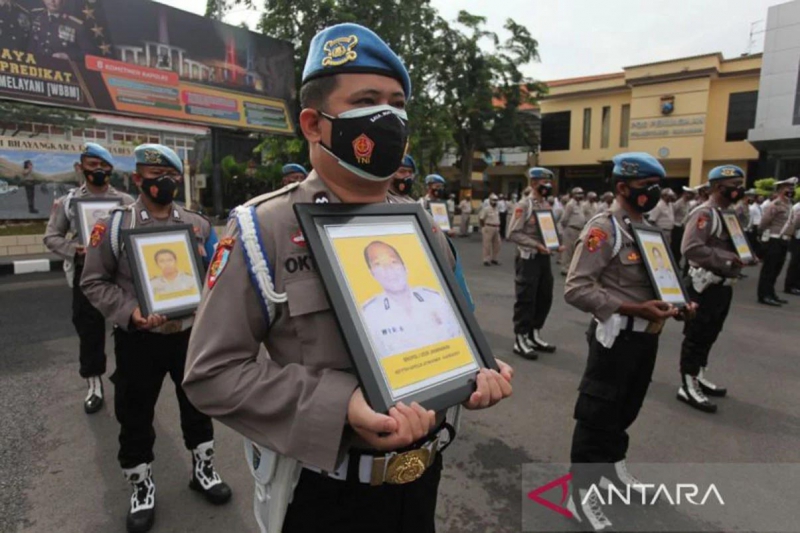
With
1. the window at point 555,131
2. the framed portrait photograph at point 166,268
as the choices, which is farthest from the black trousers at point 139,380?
the window at point 555,131

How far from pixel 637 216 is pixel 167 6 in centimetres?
1121

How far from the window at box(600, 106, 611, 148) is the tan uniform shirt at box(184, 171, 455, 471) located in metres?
30.7

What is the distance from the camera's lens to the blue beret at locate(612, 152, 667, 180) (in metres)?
2.83

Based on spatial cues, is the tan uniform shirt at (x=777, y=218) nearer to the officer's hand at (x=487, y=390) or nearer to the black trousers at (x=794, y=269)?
the black trousers at (x=794, y=269)

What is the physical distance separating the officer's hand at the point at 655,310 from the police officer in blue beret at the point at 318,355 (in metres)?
1.71

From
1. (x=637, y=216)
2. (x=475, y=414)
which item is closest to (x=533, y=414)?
(x=475, y=414)

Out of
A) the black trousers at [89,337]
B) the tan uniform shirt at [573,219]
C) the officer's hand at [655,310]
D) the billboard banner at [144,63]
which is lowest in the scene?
the black trousers at [89,337]

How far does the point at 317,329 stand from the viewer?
1187 millimetres

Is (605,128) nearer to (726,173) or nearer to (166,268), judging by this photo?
(726,173)

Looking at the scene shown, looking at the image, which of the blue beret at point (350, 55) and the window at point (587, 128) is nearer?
the blue beret at point (350, 55)

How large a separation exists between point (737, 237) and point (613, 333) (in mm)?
2433

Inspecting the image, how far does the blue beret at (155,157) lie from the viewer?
275 centimetres

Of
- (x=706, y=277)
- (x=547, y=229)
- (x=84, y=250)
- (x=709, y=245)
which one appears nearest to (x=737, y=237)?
(x=709, y=245)

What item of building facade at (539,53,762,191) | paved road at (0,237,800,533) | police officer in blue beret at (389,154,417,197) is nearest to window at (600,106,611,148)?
building facade at (539,53,762,191)
